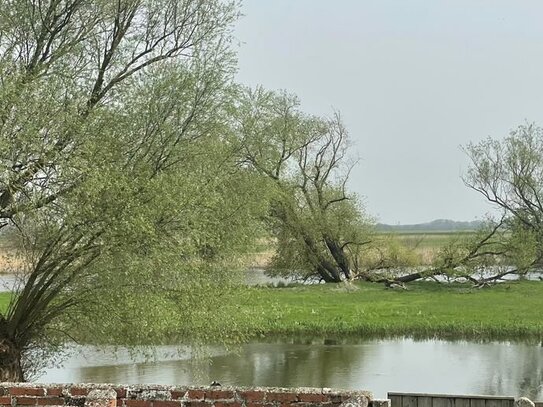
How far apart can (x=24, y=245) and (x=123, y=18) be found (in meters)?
5.65

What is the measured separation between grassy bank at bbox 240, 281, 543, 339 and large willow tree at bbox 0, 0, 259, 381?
14.3ft

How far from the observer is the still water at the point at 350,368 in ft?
62.3

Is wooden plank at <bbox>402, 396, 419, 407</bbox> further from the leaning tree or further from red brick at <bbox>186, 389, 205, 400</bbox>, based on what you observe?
the leaning tree

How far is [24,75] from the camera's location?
523 inches

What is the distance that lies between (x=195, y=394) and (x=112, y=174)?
29.4 ft

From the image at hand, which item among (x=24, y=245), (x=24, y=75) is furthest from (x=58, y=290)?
(x=24, y=75)

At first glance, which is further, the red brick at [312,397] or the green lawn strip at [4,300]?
the green lawn strip at [4,300]

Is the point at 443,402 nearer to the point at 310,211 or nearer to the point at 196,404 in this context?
the point at 196,404

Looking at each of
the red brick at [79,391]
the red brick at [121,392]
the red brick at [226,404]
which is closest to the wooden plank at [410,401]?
the red brick at [226,404]

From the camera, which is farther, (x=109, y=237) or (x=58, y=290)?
(x=58, y=290)

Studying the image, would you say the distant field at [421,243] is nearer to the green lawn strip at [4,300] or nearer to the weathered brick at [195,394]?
the green lawn strip at [4,300]

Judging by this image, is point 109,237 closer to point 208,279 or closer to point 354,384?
point 208,279

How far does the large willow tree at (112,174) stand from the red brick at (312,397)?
329 inches

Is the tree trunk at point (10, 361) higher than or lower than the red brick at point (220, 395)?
lower
